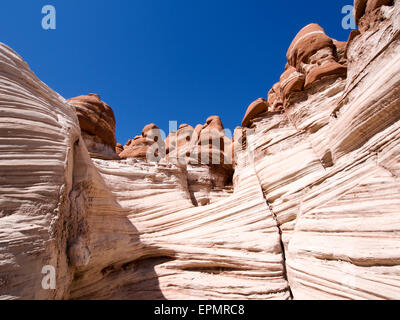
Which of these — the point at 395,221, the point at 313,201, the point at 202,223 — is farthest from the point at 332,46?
the point at 202,223

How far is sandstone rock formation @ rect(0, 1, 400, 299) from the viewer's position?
314cm

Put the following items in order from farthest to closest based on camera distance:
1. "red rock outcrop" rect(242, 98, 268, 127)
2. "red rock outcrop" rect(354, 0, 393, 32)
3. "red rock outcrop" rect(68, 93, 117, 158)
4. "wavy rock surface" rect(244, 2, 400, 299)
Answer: "red rock outcrop" rect(68, 93, 117, 158)
"red rock outcrop" rect(242, 98, 268, 127)
"red rock outcrop" rect(354, 0, 393, 32)
"wavy rock surface" rect(244, 2, 400, 299)

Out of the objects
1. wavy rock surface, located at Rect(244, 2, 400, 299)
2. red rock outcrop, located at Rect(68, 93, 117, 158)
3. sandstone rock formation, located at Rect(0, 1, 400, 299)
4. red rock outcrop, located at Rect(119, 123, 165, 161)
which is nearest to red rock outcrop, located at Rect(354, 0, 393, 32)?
sandstone rock formation, located at Rect(0, 1, 400, 299)

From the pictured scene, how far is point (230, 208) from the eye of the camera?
21.1 ft

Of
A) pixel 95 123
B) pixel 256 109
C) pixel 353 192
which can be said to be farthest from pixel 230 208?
pixel 95 123

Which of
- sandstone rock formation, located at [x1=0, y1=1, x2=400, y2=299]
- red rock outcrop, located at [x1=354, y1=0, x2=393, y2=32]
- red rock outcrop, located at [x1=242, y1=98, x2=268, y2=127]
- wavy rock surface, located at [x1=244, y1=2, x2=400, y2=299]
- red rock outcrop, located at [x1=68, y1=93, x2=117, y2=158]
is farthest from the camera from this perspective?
red rock outcrop, located at [x1=68, y1=93, x2=117, y2=158]

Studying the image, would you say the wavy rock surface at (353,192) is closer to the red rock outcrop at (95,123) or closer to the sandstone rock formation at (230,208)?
the sandstone rock formation at (230,208)

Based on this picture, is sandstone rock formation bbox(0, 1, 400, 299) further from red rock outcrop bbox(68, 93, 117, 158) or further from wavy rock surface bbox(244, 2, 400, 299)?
red rock outcrop bbox(68, 93, 117, 158)

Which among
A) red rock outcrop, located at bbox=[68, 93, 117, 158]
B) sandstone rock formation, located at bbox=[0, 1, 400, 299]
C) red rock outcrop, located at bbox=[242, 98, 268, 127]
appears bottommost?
sandstone rock formation, located at bbox=[0, 1, 400, 299]

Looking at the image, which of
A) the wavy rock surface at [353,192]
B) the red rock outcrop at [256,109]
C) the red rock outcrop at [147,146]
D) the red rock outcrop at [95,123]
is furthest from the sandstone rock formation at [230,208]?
the red rock outcrop at [147,146]

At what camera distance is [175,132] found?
2073cm

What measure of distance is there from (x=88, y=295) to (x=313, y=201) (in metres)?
5.63

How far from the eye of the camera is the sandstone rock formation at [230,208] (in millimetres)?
3143

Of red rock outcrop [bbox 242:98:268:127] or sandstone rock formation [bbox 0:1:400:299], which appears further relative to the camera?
red rock outcrop [bbox 242:98:268:127]
